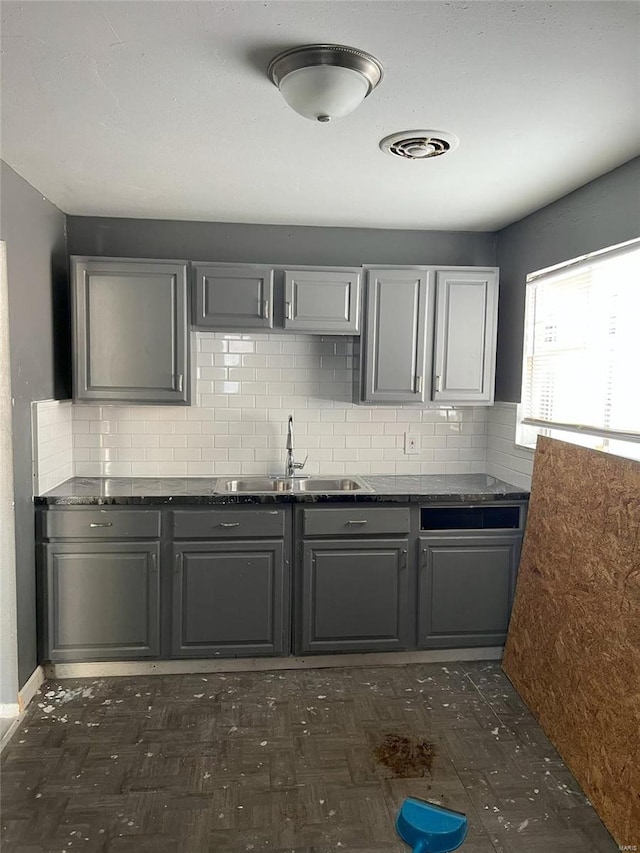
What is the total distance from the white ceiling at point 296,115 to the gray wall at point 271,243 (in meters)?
0.38

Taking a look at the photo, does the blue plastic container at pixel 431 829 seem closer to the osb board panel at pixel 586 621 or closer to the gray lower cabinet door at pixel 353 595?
the osb board panel at pixel 586 621

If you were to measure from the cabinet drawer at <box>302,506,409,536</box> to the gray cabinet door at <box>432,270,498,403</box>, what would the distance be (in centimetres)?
78

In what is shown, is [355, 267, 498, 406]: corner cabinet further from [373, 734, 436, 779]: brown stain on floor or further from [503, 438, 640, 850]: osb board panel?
[373, 734, 436, 779]: brown stain on floor

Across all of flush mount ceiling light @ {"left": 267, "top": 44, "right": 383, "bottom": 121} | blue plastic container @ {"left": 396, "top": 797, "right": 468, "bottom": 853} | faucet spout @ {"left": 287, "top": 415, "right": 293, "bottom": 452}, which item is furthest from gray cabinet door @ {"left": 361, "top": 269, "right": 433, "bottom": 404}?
blue plastic container @ {"left": 396, "top": 797, "right": 468, "bottom": 853}

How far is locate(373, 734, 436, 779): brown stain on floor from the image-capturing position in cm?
258

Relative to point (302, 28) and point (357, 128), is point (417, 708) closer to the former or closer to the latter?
point (357, 128)

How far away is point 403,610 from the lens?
136 inches

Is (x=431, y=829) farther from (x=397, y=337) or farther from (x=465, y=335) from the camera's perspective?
(x=465, y=335)

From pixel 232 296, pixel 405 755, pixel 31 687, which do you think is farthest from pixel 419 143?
pixel 31 687

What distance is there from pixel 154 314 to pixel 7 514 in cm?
130

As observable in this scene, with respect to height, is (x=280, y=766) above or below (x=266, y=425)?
below

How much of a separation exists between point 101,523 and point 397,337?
1.92m

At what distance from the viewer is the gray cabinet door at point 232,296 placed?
3.51 meters

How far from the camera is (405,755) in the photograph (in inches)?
106
